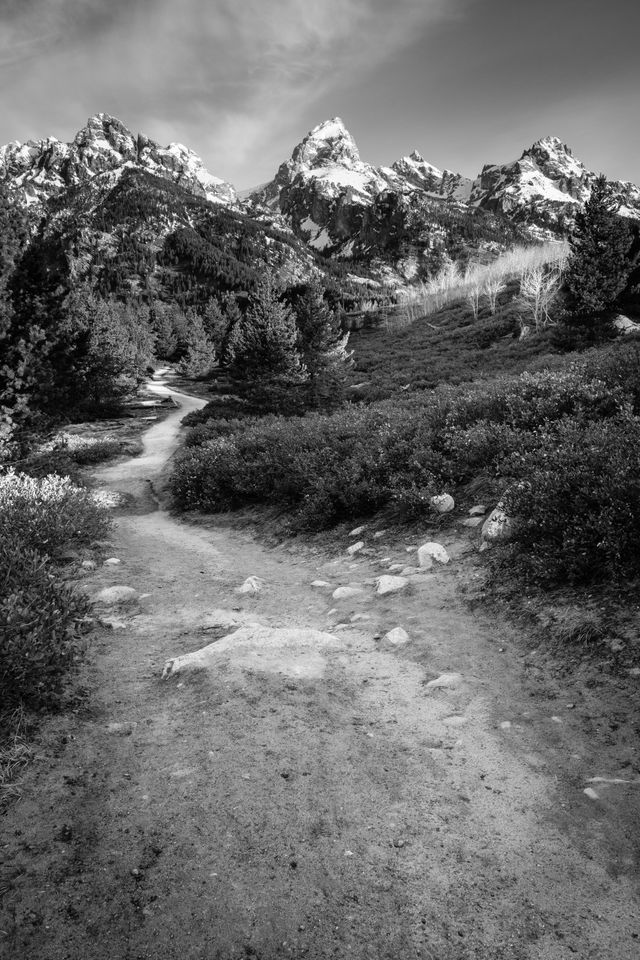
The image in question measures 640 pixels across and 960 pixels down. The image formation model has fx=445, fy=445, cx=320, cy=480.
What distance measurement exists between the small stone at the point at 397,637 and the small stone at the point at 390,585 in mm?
1054

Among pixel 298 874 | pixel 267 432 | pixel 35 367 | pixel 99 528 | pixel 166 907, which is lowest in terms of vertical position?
pixel 298 874

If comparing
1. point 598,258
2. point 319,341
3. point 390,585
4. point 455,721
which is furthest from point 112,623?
point 598,258

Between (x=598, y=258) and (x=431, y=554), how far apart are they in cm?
4068

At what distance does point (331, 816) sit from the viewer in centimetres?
245

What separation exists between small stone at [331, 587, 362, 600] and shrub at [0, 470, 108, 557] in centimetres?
464

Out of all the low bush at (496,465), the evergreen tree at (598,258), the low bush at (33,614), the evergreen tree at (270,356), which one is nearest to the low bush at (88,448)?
the low bush at (496,465)

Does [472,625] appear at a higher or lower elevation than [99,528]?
lower

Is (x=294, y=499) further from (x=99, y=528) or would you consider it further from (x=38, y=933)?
(x=38, y=933)

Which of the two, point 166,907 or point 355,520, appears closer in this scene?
point 166,907

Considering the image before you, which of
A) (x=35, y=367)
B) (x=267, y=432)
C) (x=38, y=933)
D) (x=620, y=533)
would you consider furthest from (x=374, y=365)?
(x=38, y=933)

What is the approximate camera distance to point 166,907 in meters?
1.91

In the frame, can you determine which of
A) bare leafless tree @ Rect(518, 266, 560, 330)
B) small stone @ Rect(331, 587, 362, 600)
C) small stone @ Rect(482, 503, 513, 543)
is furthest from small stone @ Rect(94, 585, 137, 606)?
bare leafless tree @ Rect(518, 266, 560, 330)

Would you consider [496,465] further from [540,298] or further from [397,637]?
[540,298]

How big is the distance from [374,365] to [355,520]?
43.7 m
